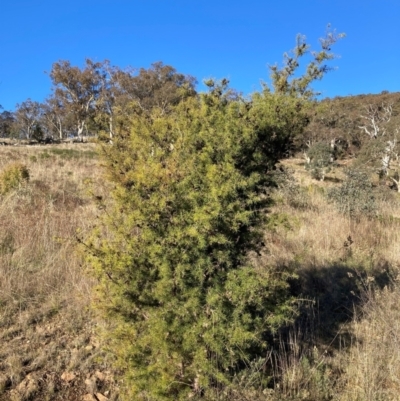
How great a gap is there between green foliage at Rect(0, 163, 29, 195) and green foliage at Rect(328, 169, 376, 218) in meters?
7.21

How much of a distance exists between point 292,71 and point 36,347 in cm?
292

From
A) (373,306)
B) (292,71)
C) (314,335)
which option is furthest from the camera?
(373,306)

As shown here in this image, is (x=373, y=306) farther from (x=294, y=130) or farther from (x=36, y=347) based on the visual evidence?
(x=36, y=347)

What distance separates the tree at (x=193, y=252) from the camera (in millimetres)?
2148

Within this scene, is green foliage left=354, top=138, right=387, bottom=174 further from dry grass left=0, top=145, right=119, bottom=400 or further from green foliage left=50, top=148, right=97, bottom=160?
dry grass left=0, top=145, right=119, bottom=400

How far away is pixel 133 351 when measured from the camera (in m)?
2.24

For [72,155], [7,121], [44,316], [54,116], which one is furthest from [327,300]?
[7,121]

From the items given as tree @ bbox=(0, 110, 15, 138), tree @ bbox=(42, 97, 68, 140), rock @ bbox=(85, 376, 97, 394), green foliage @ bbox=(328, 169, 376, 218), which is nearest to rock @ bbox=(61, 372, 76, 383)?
rock @ bbox=(85, 376, 97, 394)

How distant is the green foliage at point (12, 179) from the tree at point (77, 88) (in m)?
37.8

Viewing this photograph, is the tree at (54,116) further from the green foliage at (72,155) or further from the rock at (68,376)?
the rock at (68,376)

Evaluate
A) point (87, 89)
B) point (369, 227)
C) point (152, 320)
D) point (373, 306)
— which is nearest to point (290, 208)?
point (369, 227)

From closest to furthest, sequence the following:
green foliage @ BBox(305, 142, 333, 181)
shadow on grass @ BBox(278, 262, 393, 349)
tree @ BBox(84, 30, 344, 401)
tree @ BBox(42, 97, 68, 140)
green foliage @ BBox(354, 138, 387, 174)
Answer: tree @ BBox(84, 30, 344, 401), shadow on grass @ BBox(278, 262, 393, 349), green foliage @ BBox(305, 142, 333, 181), green foliage @ BBox(354, 138, 387, 174), tree @ BBox(42, 97, 68, 140)

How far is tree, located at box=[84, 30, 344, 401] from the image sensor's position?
84.6 inches

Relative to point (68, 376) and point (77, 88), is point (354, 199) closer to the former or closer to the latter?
point (68, 376)
